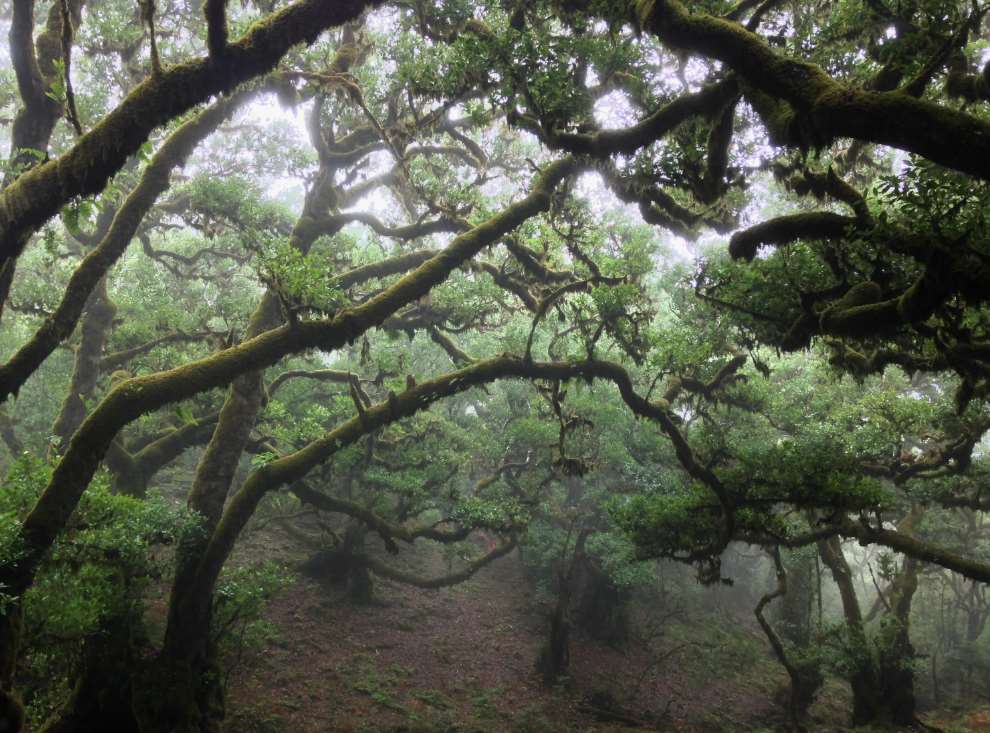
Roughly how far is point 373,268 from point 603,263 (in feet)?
16.7

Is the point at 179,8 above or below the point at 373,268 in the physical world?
above

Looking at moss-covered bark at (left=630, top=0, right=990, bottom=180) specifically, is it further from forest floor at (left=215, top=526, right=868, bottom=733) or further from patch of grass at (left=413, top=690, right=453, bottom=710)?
patch of grass at (left=413, top=690, right=453, bottom=710)

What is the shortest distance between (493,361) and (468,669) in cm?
923

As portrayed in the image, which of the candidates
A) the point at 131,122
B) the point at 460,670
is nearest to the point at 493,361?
the point at 131,122

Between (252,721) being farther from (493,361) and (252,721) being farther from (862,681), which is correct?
(862,681)

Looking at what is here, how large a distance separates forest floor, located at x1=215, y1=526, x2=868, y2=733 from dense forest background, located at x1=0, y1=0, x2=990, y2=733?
4.8 inches

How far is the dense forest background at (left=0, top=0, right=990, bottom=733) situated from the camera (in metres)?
5.91

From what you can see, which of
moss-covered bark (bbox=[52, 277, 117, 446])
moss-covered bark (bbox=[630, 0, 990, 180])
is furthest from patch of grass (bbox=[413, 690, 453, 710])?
moss-covered bark (bbox=[630, 0, 990, 180])

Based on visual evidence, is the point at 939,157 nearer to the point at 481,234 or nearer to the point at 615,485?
the point at 481,234

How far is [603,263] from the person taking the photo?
1024 centimetres

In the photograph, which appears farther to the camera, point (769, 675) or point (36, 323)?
point (769, 675)

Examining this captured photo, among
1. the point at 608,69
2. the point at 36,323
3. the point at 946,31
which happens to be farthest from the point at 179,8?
the point at 946,31

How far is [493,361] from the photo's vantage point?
9820 mm

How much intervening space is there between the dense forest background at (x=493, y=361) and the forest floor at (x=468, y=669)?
0.40 feet
